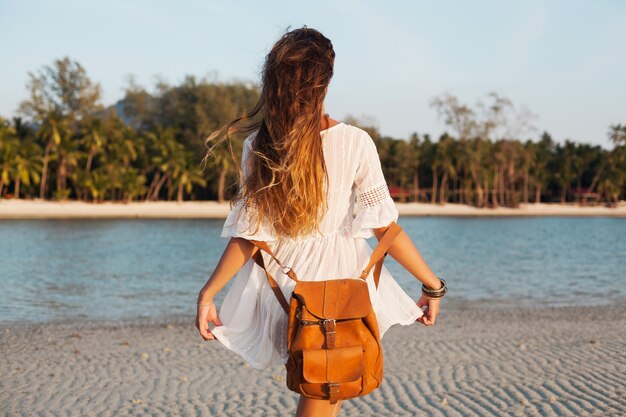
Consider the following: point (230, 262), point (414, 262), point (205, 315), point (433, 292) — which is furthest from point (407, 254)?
point (205, 315)

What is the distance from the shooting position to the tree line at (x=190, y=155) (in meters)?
54.3

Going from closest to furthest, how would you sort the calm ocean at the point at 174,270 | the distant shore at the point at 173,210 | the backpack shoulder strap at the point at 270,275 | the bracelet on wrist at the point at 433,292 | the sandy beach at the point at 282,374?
the backpack shoulder strap at the point at 270,275
the bracelet on wrist at the point at 433,292
the sandy beach at the point at 282,374
the calm ocean at the point at 174,270
the distant shore at the point at 173,210

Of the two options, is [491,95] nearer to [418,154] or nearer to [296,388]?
[418,154]

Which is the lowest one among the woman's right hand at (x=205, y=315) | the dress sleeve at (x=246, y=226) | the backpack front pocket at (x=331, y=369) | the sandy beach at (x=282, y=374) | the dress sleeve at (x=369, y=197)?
the sandy beach at (x=282, y=374)

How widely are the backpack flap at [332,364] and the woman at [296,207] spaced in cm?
19

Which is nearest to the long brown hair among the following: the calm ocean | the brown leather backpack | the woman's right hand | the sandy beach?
the brown leather backpack

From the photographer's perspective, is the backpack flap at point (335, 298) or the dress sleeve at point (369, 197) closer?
the backpack flap at point (335, 298)

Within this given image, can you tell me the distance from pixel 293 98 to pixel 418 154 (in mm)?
72063

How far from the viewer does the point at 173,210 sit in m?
57.6

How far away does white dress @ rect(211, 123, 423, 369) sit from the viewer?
2.36 metres

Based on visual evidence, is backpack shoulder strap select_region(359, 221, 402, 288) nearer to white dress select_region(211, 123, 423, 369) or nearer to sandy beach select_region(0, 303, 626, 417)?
white dress select_region(211, 123, 423, 369)

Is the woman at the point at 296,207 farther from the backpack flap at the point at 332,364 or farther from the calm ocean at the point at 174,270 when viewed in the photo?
the calm ocean at the point at 174,270

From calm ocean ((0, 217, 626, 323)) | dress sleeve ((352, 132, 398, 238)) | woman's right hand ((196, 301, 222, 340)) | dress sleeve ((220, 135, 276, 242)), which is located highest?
dress sleeve ((352, 132, 398, 238))

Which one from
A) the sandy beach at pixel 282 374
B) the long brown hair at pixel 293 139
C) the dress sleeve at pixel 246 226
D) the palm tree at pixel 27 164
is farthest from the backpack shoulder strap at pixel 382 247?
the palm tree at pixel 27 164
